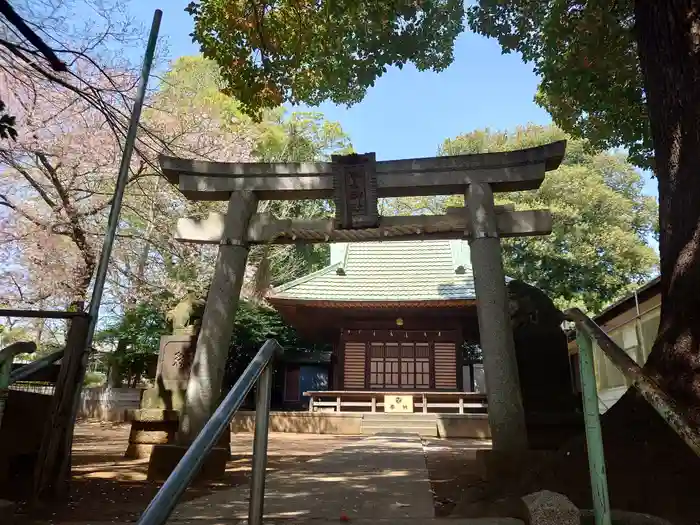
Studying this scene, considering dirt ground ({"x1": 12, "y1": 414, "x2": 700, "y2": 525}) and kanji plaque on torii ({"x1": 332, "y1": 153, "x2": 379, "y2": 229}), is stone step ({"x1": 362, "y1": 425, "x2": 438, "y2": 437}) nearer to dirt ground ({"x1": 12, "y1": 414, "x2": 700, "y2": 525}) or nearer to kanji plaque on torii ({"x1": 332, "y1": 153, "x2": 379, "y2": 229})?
dirt ground ({"x1": 12, "y1": 414, "x2": 700, "y2": 525})

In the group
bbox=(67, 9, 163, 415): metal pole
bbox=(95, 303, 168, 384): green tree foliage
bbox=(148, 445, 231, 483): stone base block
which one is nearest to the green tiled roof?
bbox=(95, 303, 168, 384): green tree foliage

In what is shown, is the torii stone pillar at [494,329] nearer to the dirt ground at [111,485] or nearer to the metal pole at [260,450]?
the dirt ground at [111,485]

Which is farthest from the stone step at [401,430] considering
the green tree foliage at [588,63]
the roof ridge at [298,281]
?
the green tree foliage at [588,63]

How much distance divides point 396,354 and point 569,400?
9.76m

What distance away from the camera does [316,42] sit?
755 cm

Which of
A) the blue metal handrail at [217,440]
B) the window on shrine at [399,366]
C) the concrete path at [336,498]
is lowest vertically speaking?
the concrete path at [336,498]

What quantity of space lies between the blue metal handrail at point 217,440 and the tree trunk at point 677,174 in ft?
7.33

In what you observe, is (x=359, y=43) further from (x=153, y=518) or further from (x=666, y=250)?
(x=153, y=518)

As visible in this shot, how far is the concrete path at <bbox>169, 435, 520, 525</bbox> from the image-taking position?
9.93 ft

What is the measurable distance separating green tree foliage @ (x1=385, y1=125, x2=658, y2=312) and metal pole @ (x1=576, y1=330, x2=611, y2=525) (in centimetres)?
1986

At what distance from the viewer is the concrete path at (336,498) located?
303 centimetres

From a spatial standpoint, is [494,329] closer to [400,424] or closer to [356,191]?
[356,191]

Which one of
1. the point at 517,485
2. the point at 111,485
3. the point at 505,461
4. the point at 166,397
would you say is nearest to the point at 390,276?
the point at 166,397

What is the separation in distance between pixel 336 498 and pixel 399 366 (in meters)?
12.0
